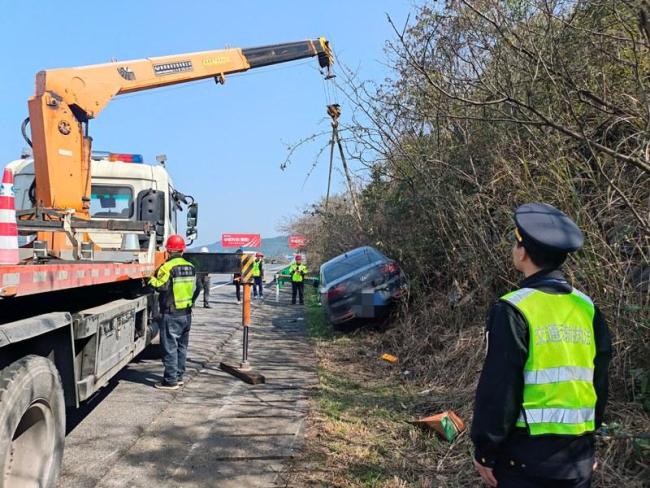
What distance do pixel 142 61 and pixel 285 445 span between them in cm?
644

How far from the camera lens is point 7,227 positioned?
301cm

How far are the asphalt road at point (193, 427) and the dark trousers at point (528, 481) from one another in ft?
7.39

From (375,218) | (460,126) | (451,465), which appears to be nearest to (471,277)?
(460,126)

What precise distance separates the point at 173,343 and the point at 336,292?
3.56 metres

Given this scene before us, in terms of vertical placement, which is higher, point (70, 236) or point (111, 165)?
point (111, 165)

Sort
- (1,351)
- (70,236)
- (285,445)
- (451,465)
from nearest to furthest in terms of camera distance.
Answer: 1. (1,351)
2. (451,465)
3. (285,445)
4. (70,236)

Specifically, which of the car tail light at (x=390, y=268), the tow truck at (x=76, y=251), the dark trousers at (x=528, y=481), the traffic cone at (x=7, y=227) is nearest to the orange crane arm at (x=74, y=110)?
the tow truck at (x=76, y=251)

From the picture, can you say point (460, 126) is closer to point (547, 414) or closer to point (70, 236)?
point (70, 236)

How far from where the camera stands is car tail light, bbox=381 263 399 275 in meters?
9.45

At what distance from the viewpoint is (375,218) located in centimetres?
1172

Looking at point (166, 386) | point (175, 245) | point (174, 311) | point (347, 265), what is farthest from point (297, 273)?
point (166, 386)

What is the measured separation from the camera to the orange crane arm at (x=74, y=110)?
6.51 metres

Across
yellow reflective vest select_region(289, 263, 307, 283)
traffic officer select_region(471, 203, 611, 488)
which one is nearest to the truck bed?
traffic officer select_region(471, 203, 611, 488)

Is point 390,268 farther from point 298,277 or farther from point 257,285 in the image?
point 257,285
